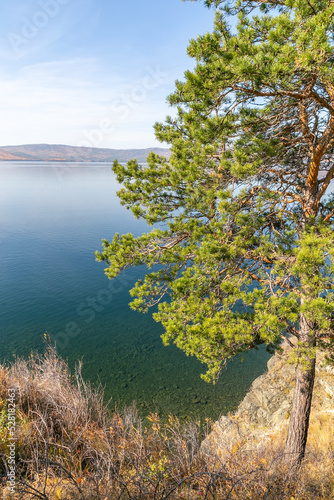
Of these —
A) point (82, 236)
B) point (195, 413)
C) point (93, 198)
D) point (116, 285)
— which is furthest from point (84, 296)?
point (93, 198)

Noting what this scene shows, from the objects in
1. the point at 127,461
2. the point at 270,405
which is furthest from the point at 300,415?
the point at 270,405

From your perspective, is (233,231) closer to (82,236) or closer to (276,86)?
(276,86)

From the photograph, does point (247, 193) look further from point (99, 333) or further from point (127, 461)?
point (99, 333)

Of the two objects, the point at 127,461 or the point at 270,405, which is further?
the point at 270,405

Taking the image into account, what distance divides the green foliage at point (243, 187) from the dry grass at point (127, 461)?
1796 mm

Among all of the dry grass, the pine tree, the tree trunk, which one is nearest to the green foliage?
the pine tree

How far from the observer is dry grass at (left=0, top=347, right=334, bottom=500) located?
13.9 ft

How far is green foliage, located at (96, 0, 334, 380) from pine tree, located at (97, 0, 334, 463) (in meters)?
0.03

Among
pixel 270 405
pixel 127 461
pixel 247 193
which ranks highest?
pixel 247 193

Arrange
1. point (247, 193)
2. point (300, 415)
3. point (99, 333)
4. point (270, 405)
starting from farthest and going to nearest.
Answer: point (99, 333), point (270, 405), point (300, 415), point (247, 193)

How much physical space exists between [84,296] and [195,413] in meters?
12.6

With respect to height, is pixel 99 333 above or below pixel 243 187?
below

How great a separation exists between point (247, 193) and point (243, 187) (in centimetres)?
31

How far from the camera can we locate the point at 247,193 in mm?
5574
